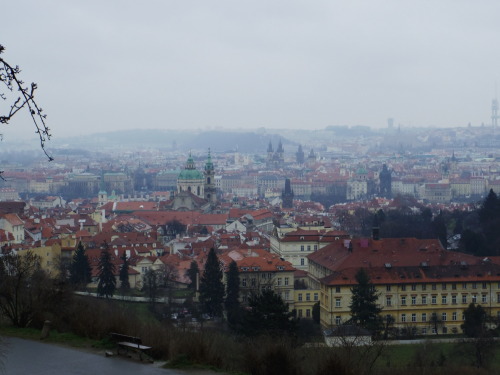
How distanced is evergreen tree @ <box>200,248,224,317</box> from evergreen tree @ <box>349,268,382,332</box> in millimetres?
4509

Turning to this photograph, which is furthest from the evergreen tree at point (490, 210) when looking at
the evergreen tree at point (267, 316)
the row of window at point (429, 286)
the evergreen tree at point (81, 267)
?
the evergreen tree at point (267, 316)

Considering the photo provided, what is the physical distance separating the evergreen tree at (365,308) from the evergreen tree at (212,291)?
451 cm

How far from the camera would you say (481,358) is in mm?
19688

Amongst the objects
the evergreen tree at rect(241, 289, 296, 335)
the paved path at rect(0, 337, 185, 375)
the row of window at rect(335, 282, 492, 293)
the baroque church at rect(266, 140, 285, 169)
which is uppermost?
the paved path at rect(0, 337, 185, 375)

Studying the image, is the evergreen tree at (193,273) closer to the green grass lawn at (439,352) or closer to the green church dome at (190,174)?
the green grass lawn at (439,352)

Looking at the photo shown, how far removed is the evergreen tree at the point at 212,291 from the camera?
28719 mm

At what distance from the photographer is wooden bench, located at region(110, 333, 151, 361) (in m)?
10.6

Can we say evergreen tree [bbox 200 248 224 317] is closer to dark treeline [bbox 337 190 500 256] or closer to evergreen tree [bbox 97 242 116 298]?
evergreen tree [bbox 97 242 116 298]

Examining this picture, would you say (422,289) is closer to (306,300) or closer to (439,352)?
(306,300)

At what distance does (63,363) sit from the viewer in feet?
33.7

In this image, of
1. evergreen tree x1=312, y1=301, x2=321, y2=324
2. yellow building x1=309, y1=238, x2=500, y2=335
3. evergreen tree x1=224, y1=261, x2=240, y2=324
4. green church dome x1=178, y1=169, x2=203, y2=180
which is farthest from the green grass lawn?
green church dome x1=178, y1=169, x2=203, y2=180

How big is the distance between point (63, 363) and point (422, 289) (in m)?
19.4

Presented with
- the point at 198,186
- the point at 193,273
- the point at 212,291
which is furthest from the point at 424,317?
the point at 198,186

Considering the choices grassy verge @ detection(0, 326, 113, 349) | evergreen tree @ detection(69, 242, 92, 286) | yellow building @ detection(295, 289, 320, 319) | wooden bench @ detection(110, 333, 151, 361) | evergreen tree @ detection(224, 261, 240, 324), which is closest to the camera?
wooden bench @ detection(110, 333, 151, 361)
